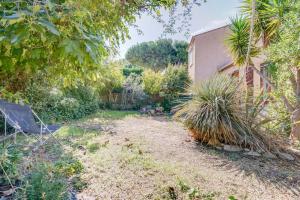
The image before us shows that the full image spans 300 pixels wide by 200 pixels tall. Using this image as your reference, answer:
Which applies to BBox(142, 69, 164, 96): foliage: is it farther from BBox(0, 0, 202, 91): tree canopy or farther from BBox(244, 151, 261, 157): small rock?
BBox(0, 0, 202, 91): tree canopy

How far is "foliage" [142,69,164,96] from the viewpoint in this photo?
18.1 meters

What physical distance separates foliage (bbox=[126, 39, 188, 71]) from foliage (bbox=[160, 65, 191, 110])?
49.6ft

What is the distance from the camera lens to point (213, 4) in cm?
598

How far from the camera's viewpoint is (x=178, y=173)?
15.7ft

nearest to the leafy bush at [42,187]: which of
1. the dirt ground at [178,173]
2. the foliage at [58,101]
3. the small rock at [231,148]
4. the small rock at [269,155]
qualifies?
the dirt ground at [178,173]

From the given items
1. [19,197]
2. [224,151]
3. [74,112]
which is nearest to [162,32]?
[224,151]

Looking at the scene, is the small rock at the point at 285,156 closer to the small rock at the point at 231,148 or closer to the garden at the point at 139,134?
the garden at the point at 139,134

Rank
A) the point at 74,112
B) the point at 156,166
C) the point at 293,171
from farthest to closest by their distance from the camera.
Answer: the point at 74,112, the point at 293,171, the point at 156,166

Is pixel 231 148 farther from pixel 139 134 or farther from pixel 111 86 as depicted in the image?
pixel 111 86

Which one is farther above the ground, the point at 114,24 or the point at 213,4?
the point at 213,4

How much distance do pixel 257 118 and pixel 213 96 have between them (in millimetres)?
1401

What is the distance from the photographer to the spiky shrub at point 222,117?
684cm

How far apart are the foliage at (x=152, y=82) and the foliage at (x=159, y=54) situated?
14.6 m

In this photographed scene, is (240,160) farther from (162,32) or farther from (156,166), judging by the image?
(162,32)
